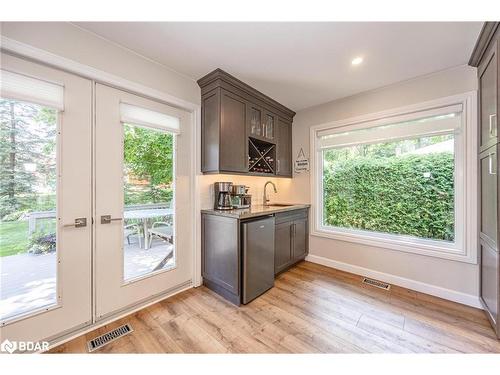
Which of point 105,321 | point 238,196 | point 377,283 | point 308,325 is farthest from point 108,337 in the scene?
point 377,283

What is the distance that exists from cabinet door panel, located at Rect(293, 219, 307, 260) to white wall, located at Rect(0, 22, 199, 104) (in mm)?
2347

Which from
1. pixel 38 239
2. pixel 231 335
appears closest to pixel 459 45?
pixel 231 335

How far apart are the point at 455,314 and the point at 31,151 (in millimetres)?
3955

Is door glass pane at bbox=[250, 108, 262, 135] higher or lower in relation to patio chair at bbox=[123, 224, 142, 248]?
higher

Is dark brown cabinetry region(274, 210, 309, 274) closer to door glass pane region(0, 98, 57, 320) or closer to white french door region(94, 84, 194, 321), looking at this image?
white french door region(94, 84, 194, 321)

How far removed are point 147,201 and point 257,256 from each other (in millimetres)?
1323

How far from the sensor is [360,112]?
110 inches

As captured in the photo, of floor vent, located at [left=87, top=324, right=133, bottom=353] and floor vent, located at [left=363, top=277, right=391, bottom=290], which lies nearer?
floor vent, located at [left=87, top=324, right=133, bottom=353]

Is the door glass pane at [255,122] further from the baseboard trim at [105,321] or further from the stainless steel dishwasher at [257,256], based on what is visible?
the baseboard trim at [105,321]

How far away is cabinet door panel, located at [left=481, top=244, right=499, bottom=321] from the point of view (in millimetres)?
1628

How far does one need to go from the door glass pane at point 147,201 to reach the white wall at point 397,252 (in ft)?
7.27

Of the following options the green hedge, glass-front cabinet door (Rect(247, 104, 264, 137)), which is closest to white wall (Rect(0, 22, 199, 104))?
glass-front cabinet door (Rect(247, 104, 264, 137))

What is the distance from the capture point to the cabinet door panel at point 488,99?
64.5 inches
